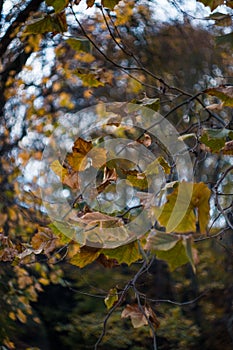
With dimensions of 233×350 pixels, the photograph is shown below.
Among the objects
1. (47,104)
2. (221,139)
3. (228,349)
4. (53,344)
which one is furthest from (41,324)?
(221,139)

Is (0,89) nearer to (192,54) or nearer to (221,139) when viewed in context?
(192,54)

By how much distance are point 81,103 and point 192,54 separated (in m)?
0.56

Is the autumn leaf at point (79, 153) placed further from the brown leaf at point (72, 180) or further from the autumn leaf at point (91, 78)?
the autumn leaf at point (91, 78)

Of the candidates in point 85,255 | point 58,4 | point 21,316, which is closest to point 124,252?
point 85,255

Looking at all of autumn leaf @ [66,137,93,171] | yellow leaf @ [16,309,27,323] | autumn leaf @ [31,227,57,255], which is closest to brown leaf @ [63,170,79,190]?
autumn leaf @ [66,137,93,171]

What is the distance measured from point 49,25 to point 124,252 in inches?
14.8

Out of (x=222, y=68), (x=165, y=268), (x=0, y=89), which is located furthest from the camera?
(x=165, y=268)

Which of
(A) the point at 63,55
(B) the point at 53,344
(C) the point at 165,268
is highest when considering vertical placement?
(A) the point at 63,55

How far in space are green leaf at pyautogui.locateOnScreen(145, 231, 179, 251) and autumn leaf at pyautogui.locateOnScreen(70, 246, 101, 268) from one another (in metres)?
0.24

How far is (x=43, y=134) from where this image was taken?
7.91ft

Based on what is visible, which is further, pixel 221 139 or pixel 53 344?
pixel 53 344

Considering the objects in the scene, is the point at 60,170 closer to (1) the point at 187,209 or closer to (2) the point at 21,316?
(1) the point at 187,209

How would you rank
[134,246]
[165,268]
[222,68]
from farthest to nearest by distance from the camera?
[165,268], [222,68], [134,246]

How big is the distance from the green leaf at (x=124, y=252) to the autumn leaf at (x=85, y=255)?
1cm
